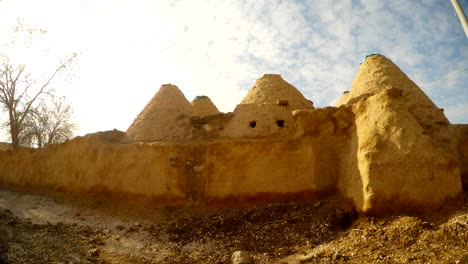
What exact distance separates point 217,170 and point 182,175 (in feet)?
2.94

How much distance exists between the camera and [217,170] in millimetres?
8352

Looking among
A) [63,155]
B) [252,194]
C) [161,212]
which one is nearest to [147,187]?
[161,212]

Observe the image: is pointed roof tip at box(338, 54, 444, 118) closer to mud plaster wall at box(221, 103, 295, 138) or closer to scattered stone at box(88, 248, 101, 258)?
mud plaster wall at box(221, 103, 295, 138)

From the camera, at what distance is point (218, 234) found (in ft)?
22.7

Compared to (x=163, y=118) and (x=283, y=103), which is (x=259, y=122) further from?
(x=163, y=118)

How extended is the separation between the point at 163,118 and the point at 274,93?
3.82 metres

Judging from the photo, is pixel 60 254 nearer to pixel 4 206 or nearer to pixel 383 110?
pixel 4 206

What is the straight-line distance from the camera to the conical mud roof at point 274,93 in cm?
1209

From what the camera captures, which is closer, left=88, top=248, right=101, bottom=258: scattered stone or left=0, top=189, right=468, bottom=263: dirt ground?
left=0, top=189, right=468, bottom=263: dirt ground

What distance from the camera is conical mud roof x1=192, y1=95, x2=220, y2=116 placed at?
51.4ft

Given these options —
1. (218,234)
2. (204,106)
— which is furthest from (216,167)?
(204,106)

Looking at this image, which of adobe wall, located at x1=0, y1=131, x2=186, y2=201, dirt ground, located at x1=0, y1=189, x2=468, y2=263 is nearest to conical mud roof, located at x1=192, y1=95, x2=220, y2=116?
adobe wall, located at x1=0, y1=131, x2=186, y2=201

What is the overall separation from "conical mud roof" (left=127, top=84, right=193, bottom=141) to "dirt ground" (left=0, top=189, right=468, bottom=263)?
11.0 feet

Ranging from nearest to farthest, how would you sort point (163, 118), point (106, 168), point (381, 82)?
point (106, 168) → point (381, 82) → point (163, 118)
